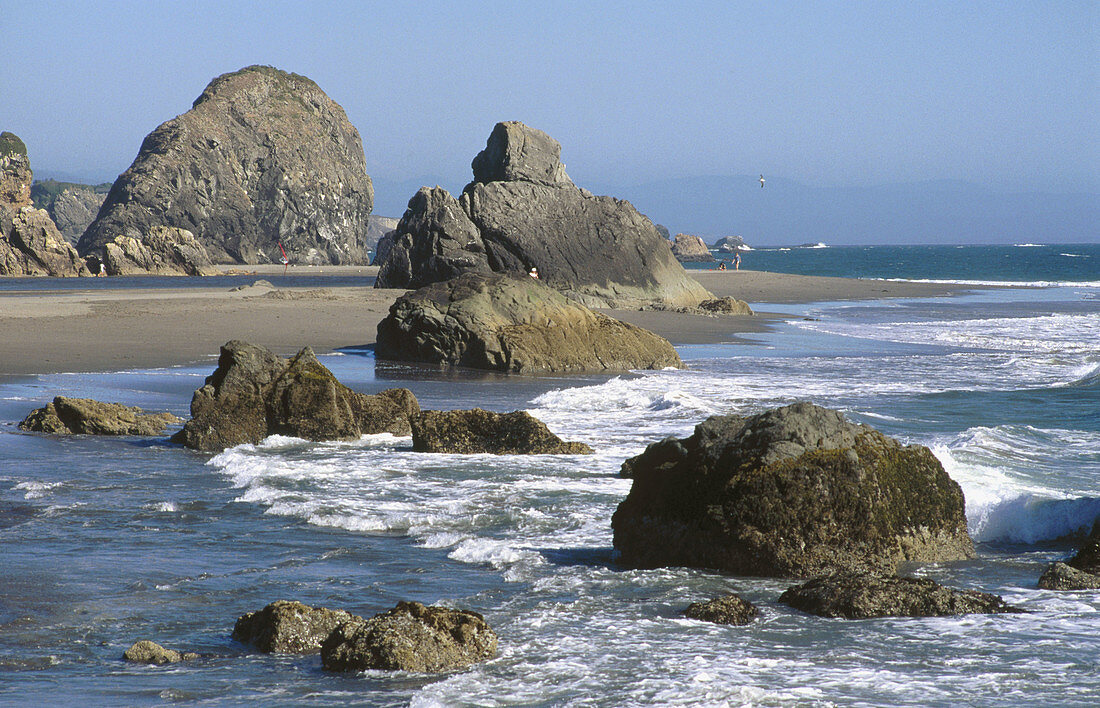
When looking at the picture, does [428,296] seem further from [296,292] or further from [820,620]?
[296,292]

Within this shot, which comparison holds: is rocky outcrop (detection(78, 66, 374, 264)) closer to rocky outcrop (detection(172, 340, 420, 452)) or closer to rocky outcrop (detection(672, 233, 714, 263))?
rocky outcrop (detection(672, 233, 714, 263))

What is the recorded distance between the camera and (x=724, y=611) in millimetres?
4988

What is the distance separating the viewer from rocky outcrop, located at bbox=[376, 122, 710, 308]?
107ft

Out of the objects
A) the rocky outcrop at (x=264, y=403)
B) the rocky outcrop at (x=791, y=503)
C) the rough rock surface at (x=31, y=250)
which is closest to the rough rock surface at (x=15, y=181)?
the rough rock surface at (x=31, y=250)

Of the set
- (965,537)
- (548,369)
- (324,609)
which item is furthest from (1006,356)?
(324,609)

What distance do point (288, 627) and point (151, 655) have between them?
1.87 ft

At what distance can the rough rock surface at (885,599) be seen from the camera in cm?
510

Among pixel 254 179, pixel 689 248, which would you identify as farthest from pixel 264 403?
pixel 689 248

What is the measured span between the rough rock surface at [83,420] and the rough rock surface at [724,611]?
23.1ft

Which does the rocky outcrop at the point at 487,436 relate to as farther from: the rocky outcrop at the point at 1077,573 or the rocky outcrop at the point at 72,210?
the rocky outcrop at the point at 72,210

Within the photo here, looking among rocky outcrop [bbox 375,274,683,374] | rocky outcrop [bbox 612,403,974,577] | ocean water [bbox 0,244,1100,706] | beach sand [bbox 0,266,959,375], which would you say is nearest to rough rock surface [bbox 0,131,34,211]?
beach sand [bbox 0,266,959,375]

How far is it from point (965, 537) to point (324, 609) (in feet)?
12.8

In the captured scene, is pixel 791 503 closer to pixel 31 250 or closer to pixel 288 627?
pixel 288 627

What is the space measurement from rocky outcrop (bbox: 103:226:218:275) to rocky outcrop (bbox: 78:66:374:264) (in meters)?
33.2
